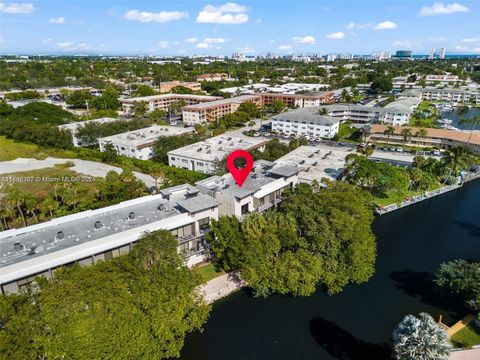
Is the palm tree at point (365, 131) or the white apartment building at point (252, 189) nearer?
the white apartment building at point (252, 189)

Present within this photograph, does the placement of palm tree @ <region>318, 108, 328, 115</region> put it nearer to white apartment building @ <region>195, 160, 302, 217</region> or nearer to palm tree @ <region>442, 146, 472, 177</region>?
palm tree @ <region>442, 146, 472, 177</region>

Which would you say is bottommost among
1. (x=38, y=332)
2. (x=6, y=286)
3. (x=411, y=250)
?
(x=411, y=250)

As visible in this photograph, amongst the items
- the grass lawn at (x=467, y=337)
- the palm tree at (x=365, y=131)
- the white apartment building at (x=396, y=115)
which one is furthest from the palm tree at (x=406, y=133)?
the grass lawn at (x=467, y=337)

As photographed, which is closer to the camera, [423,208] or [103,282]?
[103,282]

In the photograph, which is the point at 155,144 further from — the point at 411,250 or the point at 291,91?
the point at 291,91

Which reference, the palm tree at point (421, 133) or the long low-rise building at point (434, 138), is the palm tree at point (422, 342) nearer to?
the palm tree at point (421, 133)

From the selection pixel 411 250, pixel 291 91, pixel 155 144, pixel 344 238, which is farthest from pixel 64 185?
pixel 291 91
